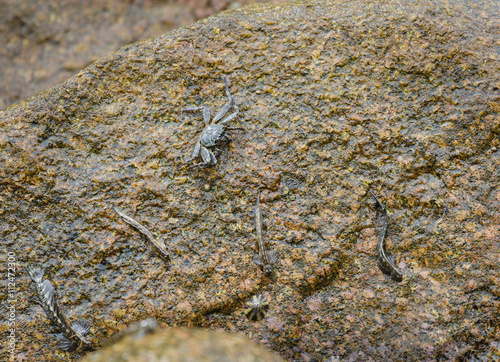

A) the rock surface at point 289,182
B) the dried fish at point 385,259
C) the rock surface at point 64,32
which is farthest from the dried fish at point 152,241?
the rock surface at point 64,32

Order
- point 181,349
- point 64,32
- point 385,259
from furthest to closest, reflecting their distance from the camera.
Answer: point 64,32 → point 385,259 → point 181,349

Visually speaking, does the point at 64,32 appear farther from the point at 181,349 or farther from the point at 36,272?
the point at 181,349

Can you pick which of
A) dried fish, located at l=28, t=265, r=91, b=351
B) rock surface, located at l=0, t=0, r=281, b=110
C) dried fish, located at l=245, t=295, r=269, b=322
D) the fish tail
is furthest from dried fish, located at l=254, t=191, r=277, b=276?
rock surface, located at l=0, t=0, r=281, b=110

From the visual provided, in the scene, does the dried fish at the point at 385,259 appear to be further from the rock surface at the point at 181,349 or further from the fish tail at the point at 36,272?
the fish tail at the point at 36,272

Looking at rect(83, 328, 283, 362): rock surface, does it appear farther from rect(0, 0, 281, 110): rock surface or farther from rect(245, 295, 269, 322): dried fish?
rect(0, 0, 281, 110): rock surface

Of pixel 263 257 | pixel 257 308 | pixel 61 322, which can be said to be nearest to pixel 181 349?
pixel 257 308

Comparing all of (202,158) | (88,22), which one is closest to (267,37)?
(202,158)
